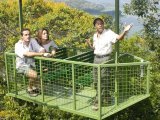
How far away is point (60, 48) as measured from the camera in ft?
28.2

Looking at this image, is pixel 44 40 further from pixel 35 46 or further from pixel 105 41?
pixel 105 41

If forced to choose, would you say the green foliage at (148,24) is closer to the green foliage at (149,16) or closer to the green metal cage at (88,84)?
the green foliage at (149,16)

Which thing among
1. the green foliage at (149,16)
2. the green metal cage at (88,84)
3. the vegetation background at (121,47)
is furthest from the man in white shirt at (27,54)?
the green foliage at (149,16)

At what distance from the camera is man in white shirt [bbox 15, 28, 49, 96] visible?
7.37 metres

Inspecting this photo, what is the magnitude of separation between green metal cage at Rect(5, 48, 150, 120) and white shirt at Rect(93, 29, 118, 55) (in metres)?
0.22

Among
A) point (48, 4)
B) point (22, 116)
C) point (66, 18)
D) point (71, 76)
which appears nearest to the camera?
point (71, 76)

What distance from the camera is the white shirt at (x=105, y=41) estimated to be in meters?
6.87

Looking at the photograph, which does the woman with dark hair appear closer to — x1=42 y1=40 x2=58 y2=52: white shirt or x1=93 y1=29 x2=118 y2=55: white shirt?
x1=42 y1=40 x2=58 y2=52: white shirt

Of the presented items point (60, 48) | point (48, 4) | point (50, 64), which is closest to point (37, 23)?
point (48, 4)

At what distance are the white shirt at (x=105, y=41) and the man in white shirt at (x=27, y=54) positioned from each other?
3.72ft

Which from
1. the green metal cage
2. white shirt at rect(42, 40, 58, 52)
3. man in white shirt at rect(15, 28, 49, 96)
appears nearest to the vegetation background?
white shirt at rect(42, 40, 58, 52)

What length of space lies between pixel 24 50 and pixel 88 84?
133cm

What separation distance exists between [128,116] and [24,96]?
341 centimetres

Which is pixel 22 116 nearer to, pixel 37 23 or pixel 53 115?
pixel 53 115
